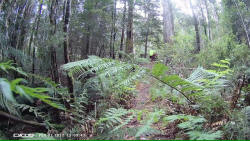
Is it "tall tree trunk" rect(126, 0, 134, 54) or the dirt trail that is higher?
"tall tree trunk" rect(126, 0, 134, 54)

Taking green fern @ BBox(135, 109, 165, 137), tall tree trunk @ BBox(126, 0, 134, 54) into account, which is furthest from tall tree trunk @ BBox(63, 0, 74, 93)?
tall tree trunk @ BBox(126, 0, 134, 54)

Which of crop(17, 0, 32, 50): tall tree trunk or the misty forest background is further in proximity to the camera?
crop(17, 0, 32, 50): tall tree trunk

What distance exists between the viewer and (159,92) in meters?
1.96

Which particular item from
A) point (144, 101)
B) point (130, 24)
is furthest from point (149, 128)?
point (130, 24)

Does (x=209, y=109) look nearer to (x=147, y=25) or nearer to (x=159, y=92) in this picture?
(x=159, y=92)

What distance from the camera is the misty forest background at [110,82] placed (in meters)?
1.66

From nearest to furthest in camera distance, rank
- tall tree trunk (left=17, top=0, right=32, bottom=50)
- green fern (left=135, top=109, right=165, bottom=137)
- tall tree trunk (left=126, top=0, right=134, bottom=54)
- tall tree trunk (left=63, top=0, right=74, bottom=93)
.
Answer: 1. green fern (left=135, top=109, right=165, bottom=137)
2. tall tree trunk (left=63, top=0, right=74, bottom=93)
3. tall tree trunk (left=17, top=0, right=32, bottom=50)
4. tall tree trunk (left=126, top=0, right=134, bottom=54)

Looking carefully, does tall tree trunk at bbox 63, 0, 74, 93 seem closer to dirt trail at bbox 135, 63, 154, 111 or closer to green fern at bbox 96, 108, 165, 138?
dirt trail at bbox 135, 63, 154, 111

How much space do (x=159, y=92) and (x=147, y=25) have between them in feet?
38.0

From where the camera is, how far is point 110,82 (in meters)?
3.02

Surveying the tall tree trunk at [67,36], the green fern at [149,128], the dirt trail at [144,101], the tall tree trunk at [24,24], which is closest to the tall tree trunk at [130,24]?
the dirt trail at [144,101]

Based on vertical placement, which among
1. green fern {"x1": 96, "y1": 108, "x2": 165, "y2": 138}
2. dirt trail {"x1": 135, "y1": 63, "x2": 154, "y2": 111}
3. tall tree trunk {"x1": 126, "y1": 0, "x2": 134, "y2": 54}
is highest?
tall tree trunk {"x1": 126, "y1": 0, "x2": 134, "y2": 54}

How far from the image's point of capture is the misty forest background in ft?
5.46

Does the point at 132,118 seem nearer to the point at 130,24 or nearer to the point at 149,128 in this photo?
the point at 149,128
